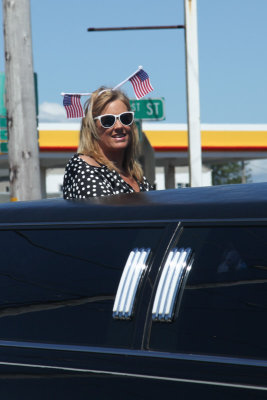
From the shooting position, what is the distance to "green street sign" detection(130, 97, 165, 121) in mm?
12438

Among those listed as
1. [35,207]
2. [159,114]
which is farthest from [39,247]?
[159,114]

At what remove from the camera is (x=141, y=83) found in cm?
515

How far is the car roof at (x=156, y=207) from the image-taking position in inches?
87.7

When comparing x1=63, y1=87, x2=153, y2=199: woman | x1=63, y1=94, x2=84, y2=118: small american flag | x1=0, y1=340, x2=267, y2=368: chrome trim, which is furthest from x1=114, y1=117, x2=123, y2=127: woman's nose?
x1=0, y1=340, x2=267, y2=368: chrome trim

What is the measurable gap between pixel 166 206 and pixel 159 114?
10253mm

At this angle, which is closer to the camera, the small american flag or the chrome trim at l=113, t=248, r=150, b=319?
the chrome trim at l=113, t=248, r=150, b=319

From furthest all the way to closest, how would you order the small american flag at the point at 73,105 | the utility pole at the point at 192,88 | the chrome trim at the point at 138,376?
the utility pole at the point at 192,88
the small american flag at the point at 73,105
the chrome trim at the point at 138,376

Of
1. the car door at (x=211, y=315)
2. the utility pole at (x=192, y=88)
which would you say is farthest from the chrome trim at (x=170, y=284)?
the utility pole at (x=192, y=88)

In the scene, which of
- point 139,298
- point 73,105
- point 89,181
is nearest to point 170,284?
point 139,298

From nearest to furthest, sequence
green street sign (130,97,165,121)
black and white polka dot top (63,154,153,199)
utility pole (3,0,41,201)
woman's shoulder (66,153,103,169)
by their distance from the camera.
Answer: black and white polka dot top (63,154,153,199), woman's shoulder (66,153,103,169), utility pole (3,0,41,201), green street sign (130,97,165,121)

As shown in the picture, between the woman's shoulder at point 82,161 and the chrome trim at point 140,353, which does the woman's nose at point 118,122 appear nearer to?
the woman's shoulder at point 82,161

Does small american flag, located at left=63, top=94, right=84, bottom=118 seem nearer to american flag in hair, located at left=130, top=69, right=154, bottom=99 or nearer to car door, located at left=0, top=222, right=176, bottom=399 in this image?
american flag in hair, located at left=130, top=69, right=154, bottom=99

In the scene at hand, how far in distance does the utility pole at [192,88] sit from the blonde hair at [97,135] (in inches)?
316

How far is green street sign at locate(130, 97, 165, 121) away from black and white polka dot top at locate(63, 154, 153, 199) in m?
8.89
